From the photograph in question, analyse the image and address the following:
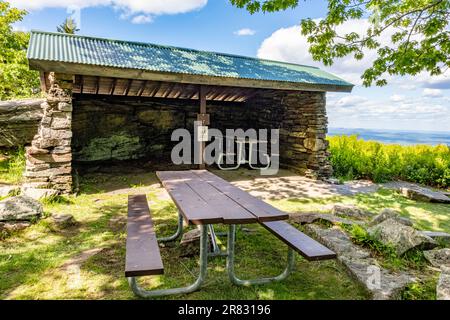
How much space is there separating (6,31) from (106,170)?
24.8ft

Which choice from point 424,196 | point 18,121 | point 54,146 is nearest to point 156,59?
point 54,146

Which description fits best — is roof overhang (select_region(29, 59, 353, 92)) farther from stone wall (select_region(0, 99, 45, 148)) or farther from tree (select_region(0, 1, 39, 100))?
tree (select_region(0, 1, 39, 100))

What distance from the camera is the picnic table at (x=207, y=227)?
1991 mm

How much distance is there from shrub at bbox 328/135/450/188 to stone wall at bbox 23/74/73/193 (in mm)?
6695

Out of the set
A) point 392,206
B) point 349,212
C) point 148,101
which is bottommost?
point 392,206

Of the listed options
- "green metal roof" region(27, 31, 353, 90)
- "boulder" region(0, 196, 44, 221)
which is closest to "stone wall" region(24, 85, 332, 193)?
"green metal roof" region(27, 31, 353, 90)

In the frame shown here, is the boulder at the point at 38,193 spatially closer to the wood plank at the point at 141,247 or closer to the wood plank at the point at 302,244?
the wood plank at the point at 141,247

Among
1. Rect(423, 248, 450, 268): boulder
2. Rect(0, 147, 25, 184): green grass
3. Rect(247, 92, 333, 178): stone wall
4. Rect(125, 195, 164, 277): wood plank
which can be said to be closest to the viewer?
Rect(125, 195, 164, 277): wood plank

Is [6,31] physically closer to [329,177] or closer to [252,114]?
[252,114]

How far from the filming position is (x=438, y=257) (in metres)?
2.90

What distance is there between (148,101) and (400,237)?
25.9 ft

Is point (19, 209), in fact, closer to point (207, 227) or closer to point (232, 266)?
point (207, 227)

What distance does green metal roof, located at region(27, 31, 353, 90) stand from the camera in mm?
5195

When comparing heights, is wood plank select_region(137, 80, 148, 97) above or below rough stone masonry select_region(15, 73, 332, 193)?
above
